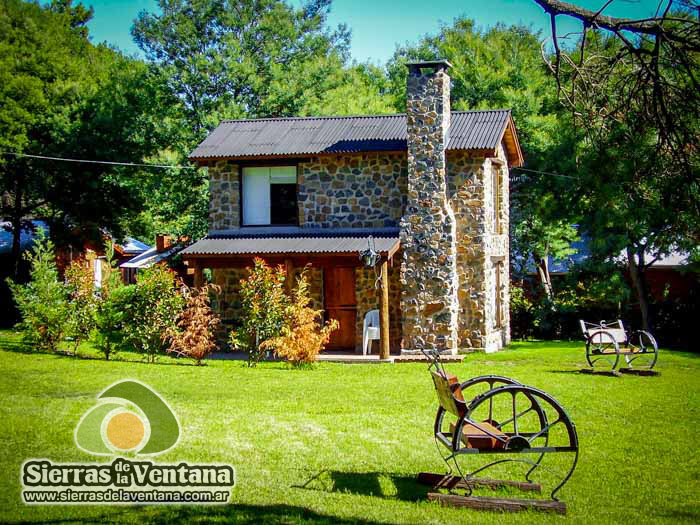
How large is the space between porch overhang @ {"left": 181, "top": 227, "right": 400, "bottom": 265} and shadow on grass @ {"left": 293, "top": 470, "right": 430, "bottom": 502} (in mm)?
11715

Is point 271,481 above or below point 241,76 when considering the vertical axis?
below

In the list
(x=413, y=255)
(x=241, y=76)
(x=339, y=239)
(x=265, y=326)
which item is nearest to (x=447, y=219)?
(x=413, y=255)

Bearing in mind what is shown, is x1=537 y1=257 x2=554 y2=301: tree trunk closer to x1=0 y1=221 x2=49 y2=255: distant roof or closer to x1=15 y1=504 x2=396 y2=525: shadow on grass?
x1=0 y1=221 x2=49 y2=255: distant roof

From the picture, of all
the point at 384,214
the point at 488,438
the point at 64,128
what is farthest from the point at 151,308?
the point at 64,128

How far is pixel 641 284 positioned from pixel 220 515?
20.8 meters

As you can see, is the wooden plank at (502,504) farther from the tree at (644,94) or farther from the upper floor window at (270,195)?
the upper floor window at (270,195)

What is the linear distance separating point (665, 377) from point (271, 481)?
11007 mm

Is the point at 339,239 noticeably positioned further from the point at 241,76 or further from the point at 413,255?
the point at 241,76

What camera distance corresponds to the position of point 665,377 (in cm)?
1666

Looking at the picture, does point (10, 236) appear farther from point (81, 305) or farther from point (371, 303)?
point (371, 303)

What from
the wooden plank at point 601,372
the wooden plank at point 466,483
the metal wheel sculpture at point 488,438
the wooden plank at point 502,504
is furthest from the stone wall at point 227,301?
the wooden plank at point 502,504

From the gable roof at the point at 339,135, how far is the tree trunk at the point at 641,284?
481 centimetres

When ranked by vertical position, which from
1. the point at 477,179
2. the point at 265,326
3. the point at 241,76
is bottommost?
the point at 265,326

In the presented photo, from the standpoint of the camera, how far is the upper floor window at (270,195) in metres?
23.1
